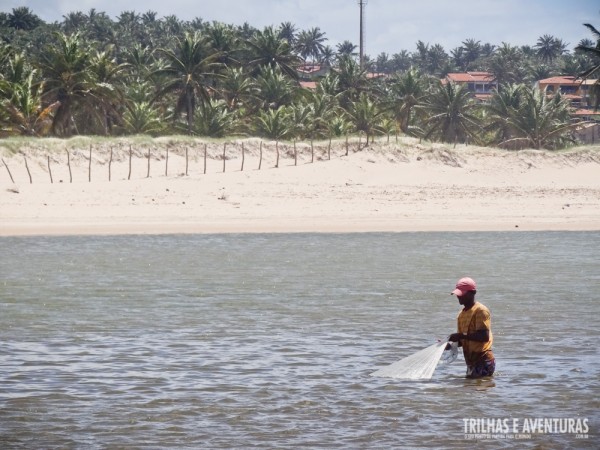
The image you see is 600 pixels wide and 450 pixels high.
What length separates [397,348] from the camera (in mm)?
15766

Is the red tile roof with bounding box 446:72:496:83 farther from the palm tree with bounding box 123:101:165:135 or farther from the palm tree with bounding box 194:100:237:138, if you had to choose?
the palm tree with bounding box 123:101:165:135

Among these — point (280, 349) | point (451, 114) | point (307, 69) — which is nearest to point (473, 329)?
point (280, 349)

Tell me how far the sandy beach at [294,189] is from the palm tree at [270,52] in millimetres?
24614

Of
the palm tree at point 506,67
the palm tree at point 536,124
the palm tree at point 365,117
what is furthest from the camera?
the palm tree at point 506,67

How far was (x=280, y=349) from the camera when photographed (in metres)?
15.7

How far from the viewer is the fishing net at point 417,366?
1267 cm

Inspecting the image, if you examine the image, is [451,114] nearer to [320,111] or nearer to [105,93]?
[320,111]

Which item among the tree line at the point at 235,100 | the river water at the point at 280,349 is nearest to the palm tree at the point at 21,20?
the tree line at the point at 235,100

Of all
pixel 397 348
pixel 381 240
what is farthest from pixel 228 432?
pixel 381 240

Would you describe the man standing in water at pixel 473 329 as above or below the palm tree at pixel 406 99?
below

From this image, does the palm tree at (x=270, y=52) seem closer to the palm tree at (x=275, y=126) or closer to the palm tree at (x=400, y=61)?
the palm tree at (x=275, y=126)

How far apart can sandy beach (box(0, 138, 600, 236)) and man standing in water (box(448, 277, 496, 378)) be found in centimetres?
2580

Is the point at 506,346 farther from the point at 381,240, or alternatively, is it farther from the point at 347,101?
the point at 347,101

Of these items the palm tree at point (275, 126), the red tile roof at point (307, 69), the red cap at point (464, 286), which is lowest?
the red cap at point (464, 286)
